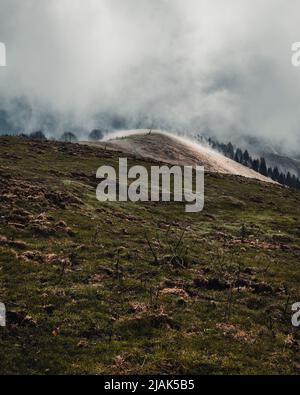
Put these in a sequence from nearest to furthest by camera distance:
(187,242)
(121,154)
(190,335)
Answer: (190,335)
(187,242)
(121,154)

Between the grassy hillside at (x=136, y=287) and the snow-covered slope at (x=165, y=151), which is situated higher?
the snow-covered slope at (x=165, y=151)

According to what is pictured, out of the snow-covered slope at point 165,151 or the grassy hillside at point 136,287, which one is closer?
the grassy hillside at point 136,287

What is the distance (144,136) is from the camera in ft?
512

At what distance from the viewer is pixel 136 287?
98.6ft

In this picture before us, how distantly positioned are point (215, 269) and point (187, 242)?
25.0 feet

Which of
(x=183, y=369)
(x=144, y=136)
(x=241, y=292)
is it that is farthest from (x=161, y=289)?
(x=144, y=136)

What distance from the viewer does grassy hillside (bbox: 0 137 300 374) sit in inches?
881

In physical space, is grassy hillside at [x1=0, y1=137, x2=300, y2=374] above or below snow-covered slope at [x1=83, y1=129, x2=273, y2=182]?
below

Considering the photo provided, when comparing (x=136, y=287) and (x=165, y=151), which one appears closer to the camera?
(x=136, y=287)

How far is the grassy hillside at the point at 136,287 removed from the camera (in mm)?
22375

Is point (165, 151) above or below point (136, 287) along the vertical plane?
above

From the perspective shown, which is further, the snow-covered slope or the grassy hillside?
the snow-covered slope

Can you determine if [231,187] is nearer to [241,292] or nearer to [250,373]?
[241,292]

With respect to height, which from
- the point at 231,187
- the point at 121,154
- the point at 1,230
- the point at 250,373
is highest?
the point at 121,154
